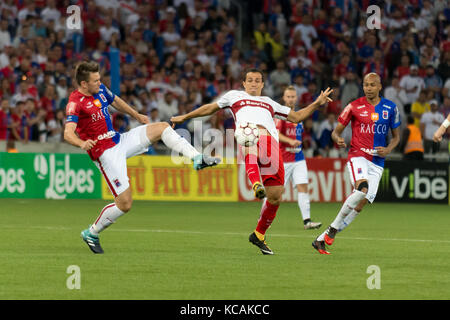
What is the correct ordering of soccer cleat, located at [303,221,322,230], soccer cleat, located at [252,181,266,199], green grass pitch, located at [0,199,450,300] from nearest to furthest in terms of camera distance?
green grass pitch, located at [0,199,450,300] < soccer cleat, located at [252,181,266,199] < soccer cleat, located at [303,221,322,230]

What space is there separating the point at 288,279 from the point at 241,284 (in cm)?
62

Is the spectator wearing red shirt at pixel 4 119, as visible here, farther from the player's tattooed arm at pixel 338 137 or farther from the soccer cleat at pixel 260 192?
the soccer cleat at pixel 260 192

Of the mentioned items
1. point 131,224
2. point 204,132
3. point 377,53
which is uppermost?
point 377,53

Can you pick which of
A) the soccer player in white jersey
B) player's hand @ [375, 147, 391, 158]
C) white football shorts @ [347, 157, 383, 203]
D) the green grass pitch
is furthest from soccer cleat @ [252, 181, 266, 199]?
the soccer player in white jersey

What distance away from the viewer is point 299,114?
12.1 metres

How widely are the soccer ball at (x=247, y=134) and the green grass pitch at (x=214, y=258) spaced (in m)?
1.38

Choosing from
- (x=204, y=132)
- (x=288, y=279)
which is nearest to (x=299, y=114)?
(x=288, y=279)

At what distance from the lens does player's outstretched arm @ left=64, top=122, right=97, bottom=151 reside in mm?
10914

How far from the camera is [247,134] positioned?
11938mm

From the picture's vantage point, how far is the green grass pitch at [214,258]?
890 centimetres

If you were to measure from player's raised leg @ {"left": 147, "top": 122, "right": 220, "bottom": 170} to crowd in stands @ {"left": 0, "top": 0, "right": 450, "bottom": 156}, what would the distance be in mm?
11639

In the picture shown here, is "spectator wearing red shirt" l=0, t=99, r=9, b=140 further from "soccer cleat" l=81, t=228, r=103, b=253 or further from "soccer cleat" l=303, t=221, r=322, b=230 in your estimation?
"soccer cleat" l=81, t=228, r=103, b=253
